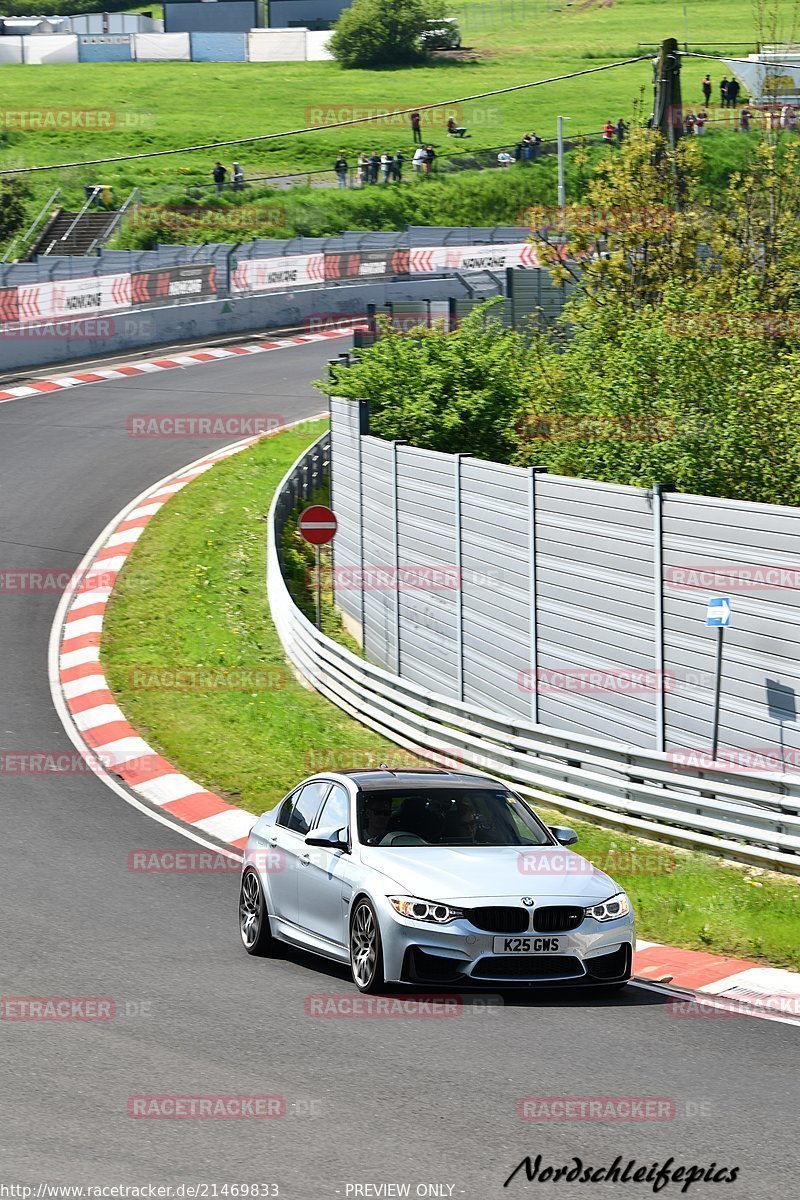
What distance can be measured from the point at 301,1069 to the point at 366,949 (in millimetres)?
1763

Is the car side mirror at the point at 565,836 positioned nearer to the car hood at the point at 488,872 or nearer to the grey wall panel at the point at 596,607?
the car hood at the point at 488,872

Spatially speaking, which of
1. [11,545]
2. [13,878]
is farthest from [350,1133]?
[11,545]

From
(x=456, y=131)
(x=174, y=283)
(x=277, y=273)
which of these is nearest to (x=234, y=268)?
(x=277, y=273)

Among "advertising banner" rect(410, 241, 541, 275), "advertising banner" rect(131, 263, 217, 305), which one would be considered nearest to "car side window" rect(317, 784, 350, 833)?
"advertising banner" rect(131, 263, 217, 305)

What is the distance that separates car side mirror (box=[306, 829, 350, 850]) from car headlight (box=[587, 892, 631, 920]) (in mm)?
1726

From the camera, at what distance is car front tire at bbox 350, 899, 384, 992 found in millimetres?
10094

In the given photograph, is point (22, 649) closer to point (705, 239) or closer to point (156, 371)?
point (705, 239)

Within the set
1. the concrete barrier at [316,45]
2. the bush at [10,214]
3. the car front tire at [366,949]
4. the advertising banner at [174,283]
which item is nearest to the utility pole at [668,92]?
the car front tire at [366,949]

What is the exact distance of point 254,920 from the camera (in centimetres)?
1180

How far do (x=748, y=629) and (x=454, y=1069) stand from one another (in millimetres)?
7419

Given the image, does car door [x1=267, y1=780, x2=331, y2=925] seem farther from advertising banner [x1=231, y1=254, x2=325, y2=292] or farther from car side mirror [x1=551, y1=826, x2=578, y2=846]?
advertising banner [x1=231, y1=254, x2=325, y2=292]

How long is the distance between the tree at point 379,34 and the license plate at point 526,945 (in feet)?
430

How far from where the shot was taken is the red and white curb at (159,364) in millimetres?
38688

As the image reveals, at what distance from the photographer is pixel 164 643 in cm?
2352
